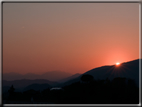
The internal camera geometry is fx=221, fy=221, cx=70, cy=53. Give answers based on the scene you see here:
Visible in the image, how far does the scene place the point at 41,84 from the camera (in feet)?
41.2

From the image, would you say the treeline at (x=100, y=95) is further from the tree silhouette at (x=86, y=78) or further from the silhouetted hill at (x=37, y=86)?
the silhouetted hill at (x=37, y=86)

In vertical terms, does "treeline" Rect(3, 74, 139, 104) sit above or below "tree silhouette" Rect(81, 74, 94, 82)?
below

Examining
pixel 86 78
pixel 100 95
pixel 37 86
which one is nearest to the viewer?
pixel 100 95

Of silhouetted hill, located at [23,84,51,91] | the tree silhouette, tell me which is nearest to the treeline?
the tree silhouette

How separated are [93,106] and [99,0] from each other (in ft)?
9.15

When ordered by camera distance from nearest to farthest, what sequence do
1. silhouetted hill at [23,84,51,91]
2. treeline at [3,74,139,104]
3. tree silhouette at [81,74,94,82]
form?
1. treeline at [3,74,139,104]
2. tree silhouette at [81,74,94,82]
3. silhouetted hill at [23,84,51,91]

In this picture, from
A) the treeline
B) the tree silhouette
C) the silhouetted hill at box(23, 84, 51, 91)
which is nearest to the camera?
the treeline

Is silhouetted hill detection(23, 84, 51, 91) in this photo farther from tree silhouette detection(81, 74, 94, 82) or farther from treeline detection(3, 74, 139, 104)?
treeline detection(3, 74, 139, 104)

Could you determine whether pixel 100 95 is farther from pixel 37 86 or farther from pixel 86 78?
pixel 37 86

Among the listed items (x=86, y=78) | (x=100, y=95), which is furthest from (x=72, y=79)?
(x=100, y=95)

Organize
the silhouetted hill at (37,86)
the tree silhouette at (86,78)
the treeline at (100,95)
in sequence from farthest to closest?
the silhouetted hill at (37,86), the tree silhouette at (86,78), the treeline at (100,95)

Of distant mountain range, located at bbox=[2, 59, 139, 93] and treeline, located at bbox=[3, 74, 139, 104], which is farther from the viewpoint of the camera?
distant mountain range, located at bbox=[2, 59, 139, 93]

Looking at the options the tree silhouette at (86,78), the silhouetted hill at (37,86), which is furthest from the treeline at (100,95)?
the silhouetted hill at (37,86)

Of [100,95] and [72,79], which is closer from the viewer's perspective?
[100,95]
